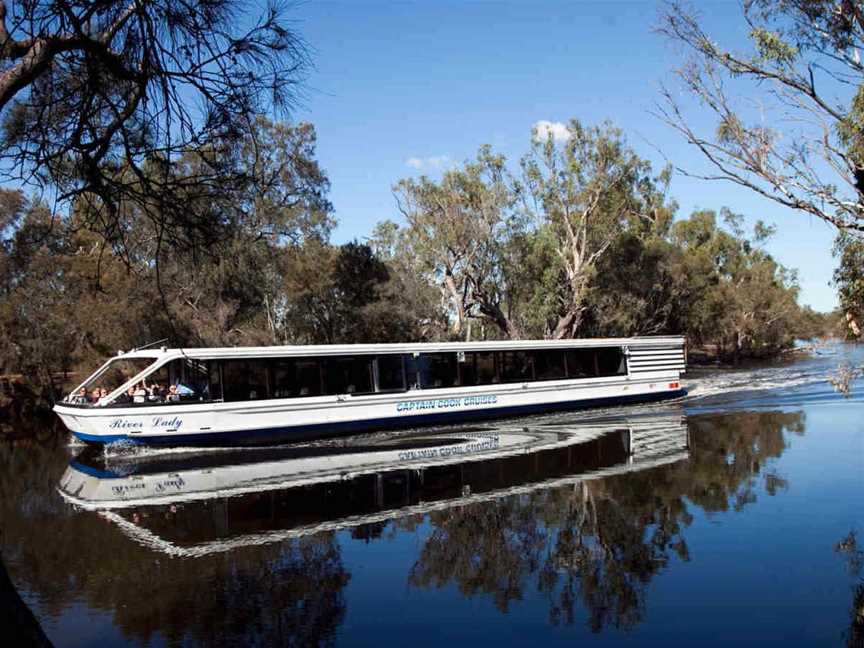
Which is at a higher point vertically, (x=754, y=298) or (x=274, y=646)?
(x=754, y=298)

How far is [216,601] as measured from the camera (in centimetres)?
855

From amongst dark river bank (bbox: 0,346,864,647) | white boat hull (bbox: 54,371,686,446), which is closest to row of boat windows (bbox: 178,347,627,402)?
white boat hull (bbox: 54,371,686,446)

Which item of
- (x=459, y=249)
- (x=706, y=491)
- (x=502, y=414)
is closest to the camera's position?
(x=706, y=491)

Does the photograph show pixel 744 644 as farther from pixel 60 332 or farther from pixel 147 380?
pixel 60 332

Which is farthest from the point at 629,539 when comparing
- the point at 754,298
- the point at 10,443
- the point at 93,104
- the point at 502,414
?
the point at 754,298

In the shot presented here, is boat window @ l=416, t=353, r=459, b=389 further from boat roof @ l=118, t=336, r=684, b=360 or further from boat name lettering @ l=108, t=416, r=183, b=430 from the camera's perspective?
boat name lettering @ l=108, t=416, r=183, b=430

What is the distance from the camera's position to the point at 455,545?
10562 mm

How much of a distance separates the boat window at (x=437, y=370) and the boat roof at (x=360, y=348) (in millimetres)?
273

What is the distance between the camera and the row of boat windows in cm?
2078

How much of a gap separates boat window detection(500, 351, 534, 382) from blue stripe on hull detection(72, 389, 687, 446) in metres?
0.95

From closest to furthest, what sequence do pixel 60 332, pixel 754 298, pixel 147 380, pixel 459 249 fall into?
pixel 147 380, pixel 60 332, pixel 459 249, pixel 754 298

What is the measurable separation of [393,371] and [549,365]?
633 centimetres

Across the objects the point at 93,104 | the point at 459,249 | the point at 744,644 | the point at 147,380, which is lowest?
the point at 744,644

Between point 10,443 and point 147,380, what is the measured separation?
1082 centimetres
